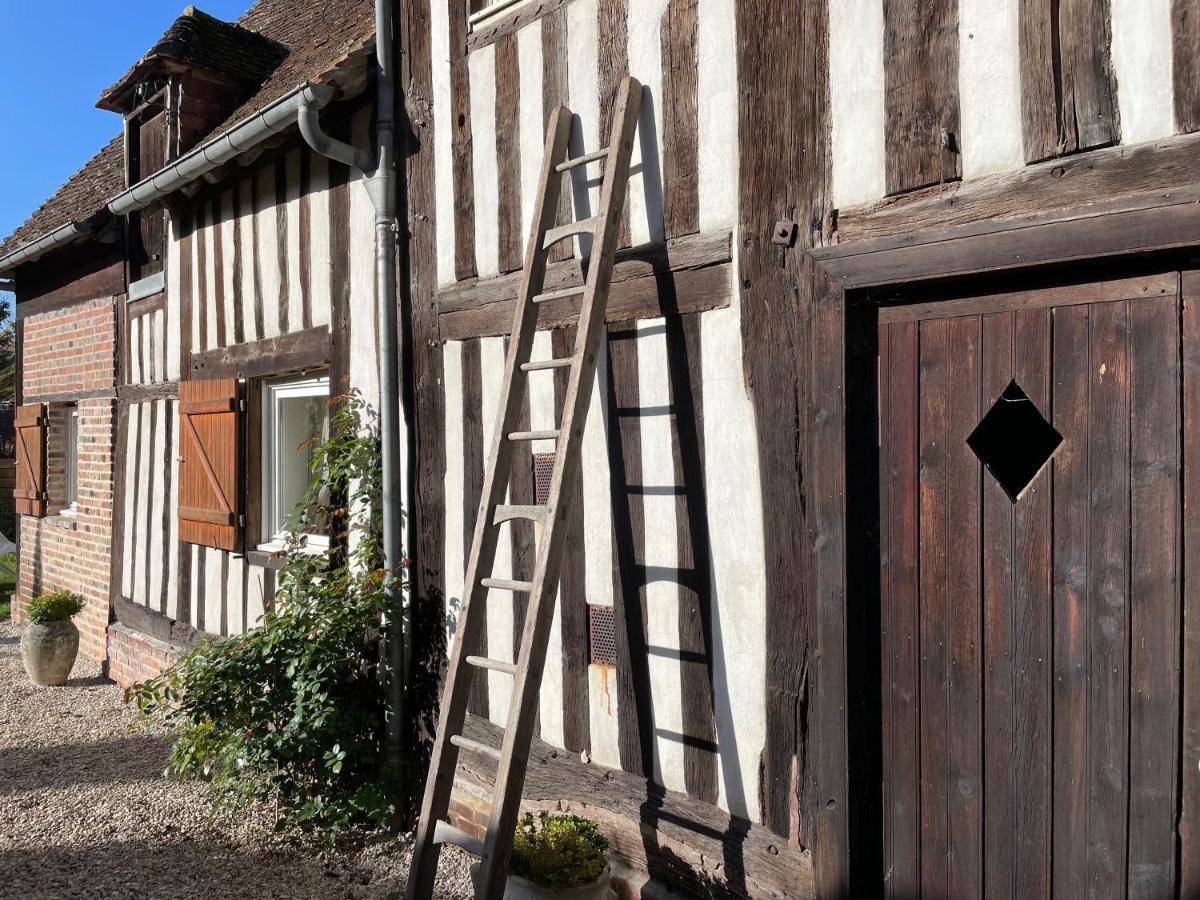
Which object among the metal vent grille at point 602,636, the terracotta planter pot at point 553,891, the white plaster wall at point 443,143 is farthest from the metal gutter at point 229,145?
the terracotta planter pot at point 553,891

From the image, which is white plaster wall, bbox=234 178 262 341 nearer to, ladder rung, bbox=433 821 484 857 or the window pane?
the window pane

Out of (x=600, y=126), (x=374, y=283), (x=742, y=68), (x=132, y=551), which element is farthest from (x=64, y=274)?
(x=742, y=68)

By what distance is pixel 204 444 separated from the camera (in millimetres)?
6012

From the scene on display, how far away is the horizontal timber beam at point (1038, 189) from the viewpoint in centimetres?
215

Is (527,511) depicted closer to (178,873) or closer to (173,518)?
(178,873)

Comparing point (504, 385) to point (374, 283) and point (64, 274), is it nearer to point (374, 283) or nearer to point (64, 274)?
point (374, 283)

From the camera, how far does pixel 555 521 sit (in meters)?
3.19

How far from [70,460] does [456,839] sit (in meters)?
7.34

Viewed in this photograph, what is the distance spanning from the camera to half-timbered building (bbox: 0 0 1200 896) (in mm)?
2271

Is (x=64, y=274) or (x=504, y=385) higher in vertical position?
(x=64, y=274)

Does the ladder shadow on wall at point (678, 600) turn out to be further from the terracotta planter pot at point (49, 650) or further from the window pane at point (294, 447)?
the terracotta planter pot at point (49, 650)

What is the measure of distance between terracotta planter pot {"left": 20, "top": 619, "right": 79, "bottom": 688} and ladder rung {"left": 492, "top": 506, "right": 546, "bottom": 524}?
208 inches

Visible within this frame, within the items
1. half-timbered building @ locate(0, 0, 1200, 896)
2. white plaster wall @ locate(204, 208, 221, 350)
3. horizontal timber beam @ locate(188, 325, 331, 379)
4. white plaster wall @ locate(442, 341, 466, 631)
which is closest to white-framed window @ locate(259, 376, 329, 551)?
horizontal timber beam @ locate(188, 325, 331, 379)

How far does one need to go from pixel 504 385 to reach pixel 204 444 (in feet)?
10.7
